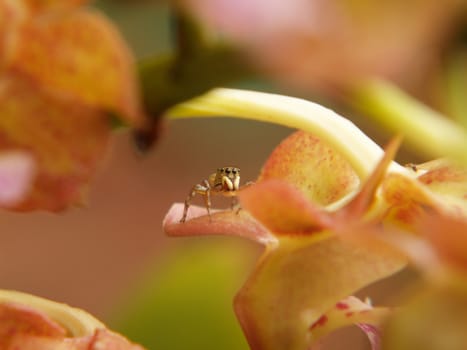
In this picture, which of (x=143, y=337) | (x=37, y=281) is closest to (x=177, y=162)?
(x=37, y=281)

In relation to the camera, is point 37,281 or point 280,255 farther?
point 37,281

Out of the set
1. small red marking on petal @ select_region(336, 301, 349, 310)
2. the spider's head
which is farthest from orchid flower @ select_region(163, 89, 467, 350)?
the spider's head

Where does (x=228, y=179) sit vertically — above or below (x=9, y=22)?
below

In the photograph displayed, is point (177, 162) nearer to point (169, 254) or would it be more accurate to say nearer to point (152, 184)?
point (152, 184)

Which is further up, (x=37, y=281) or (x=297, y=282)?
(x=297, y=282)

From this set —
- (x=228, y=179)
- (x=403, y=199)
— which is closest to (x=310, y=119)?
(x=403, y=199)

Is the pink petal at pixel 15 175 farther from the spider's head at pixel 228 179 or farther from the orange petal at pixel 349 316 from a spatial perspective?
the spider's head at pixel 228 179

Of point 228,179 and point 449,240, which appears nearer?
point 449,240

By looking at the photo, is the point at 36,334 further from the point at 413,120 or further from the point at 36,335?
the point at 413,120
